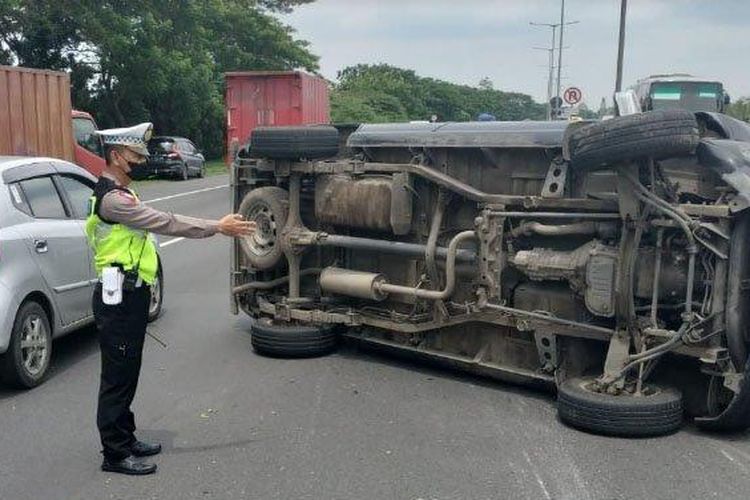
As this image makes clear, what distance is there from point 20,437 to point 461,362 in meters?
2.98

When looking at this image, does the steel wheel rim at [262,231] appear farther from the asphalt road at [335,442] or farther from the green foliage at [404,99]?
the green foliage at [404,99]

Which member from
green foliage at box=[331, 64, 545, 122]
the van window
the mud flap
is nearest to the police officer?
the mud flap

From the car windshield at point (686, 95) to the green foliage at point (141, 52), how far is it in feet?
69.2

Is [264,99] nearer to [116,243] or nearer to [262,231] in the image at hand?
[262,231]

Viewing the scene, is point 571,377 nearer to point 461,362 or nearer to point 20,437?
point 461,362

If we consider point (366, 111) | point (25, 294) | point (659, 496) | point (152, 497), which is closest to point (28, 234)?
point (25, 294)

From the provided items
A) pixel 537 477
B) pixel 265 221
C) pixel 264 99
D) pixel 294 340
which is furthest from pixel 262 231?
pixel 264 99

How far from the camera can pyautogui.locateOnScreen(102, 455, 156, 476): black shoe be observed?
4746mm

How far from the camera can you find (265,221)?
7.56m

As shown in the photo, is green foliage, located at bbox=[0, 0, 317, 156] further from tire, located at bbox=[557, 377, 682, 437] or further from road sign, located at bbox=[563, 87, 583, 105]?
tire, located at bbox=[557, 377, 682, 437]

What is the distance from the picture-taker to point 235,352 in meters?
7.45

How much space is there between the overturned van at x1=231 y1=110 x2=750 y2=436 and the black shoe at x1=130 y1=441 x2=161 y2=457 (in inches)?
85.0

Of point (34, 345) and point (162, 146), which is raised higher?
point (162, 146)

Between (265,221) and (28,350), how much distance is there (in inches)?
85.7
